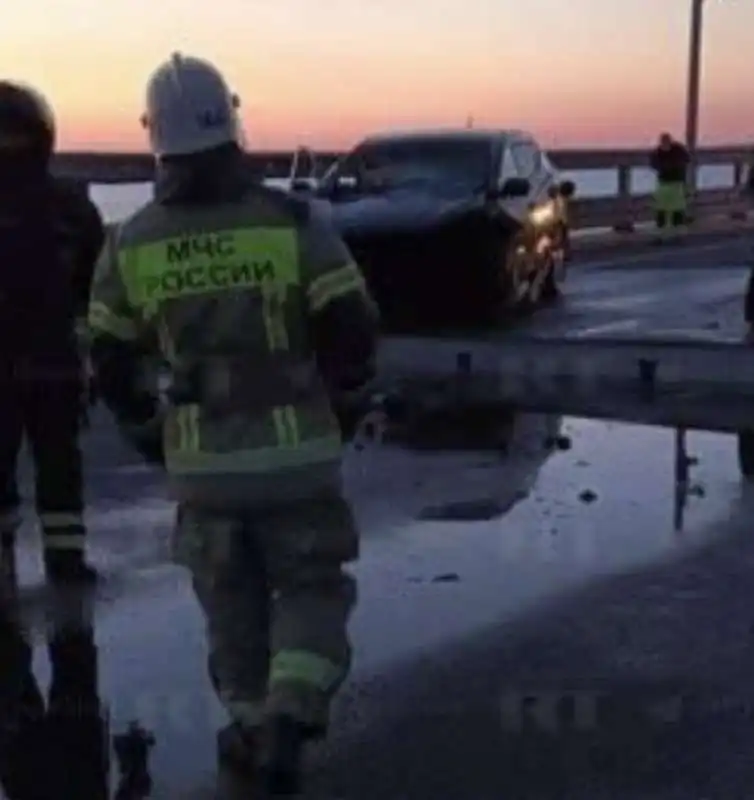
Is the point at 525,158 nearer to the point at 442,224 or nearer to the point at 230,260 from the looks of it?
the point at 442,224

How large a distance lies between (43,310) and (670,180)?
28.7 metres

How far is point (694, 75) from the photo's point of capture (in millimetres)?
41156

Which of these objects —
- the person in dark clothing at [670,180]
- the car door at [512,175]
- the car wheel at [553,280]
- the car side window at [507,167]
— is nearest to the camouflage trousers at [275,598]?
the car door at [512,175]

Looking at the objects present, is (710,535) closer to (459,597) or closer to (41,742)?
(459,597)

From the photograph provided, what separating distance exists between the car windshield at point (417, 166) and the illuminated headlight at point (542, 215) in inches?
38.2

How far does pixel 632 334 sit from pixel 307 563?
13617 mm

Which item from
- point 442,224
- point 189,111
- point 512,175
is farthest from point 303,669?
point 512,175

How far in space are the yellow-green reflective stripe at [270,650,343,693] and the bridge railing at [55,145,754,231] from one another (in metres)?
18.0

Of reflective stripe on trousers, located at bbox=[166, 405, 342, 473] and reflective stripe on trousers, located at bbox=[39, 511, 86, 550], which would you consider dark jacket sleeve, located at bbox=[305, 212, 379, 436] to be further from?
reflective stripe on trousers, located at bbox=[39, 511, 86, 550]

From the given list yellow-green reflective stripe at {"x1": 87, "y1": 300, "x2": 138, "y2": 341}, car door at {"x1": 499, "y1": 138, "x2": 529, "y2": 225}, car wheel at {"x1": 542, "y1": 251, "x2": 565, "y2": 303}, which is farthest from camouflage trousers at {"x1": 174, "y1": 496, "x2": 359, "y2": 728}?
car wheel at {"x1": 542, "y1": 251, "x2": 565, "y2": 303}

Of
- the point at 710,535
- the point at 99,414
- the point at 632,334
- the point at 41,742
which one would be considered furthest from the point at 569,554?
the point at 632,334

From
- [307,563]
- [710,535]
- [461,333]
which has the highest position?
[307,563]

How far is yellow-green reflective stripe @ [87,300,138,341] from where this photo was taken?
5.14 meters

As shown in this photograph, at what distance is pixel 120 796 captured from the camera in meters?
5.67
